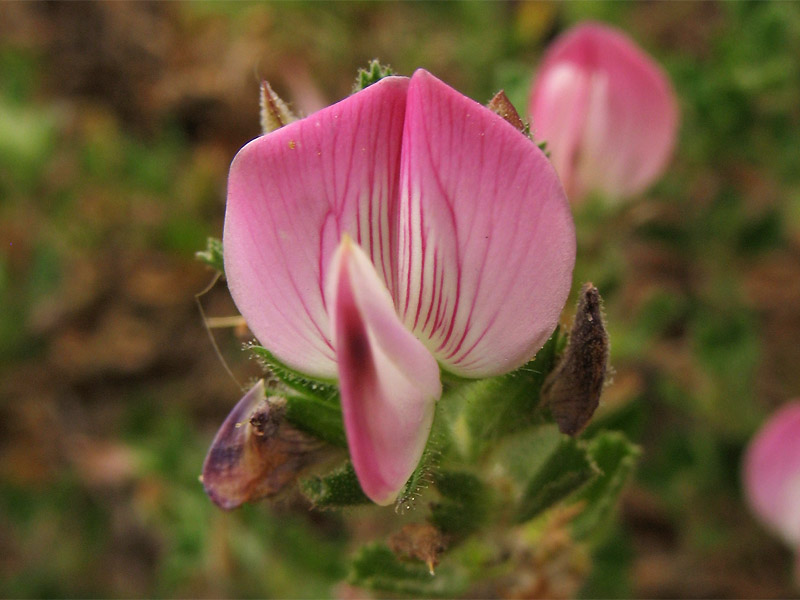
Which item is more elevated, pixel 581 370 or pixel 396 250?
pixel 396 250

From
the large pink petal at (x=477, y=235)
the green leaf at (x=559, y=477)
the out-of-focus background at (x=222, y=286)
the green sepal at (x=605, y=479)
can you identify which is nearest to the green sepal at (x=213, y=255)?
the large pink petal at (x=477, y=235)

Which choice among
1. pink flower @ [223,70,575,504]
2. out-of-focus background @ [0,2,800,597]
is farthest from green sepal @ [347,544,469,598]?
out-of-focus background @ [0,2,800,597]

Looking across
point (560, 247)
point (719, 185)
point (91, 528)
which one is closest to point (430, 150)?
point (560, 247)

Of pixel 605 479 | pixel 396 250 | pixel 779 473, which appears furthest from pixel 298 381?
pixel 779 473

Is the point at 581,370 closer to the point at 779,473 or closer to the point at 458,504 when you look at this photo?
the point at 458,504

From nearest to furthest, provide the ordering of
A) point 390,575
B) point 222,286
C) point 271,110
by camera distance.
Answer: point 271,110 → point 390,575 → point 222,286

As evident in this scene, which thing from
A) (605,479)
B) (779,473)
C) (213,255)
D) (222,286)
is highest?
(213,255)

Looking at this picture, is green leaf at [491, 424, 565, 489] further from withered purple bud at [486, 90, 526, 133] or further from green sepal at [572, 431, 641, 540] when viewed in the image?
withered purple bud at [486, 90, 526, 133]
